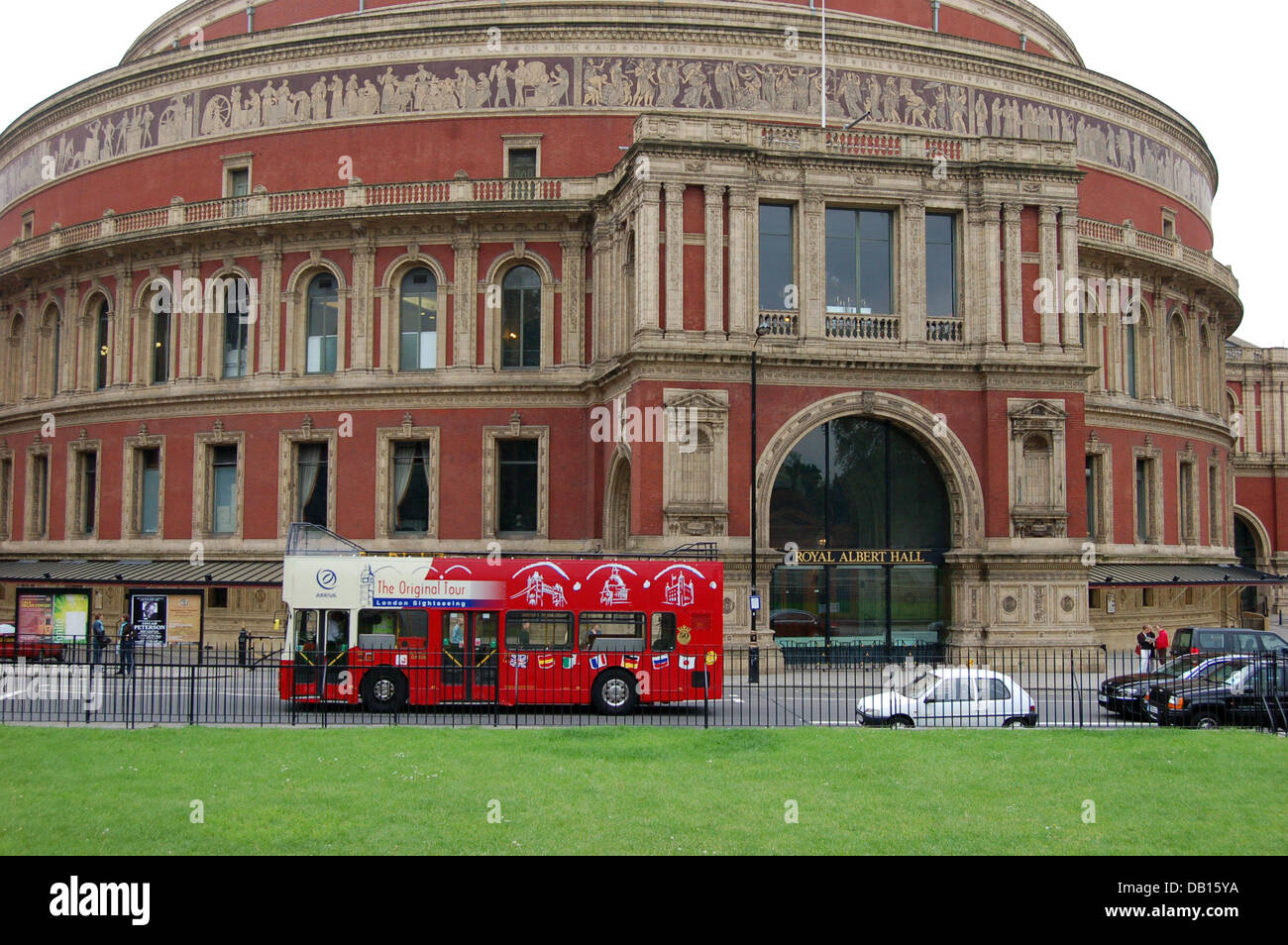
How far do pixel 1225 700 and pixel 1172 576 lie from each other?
22051 millimetres

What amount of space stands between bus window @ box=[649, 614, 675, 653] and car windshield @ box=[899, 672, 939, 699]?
4.98 metres

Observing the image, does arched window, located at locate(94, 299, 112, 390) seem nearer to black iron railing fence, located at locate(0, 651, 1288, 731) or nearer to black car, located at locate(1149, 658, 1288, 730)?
black iron railing fence, located at locate(0, 651, 1288, 731)

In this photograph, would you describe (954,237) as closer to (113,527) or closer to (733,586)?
(733,586)

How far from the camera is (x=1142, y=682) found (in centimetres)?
2362

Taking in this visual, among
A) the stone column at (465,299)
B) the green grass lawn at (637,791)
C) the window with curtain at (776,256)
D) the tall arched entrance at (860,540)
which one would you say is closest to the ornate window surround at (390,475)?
the stone column at (465,299)

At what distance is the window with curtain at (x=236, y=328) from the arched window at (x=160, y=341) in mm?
2420

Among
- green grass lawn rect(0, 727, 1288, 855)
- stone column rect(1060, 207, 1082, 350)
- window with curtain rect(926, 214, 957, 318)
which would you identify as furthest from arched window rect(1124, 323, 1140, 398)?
green grass lawn rect(0, 727, 1288, 855)

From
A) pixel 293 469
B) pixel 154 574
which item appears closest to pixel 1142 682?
pixel 293 469

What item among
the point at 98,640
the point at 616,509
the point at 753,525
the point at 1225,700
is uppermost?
the point at 616,509

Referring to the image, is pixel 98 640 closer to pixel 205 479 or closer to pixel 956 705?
pixel 205 479

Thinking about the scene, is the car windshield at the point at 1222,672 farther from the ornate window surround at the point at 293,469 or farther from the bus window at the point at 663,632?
the ornate window surround at the point at 293,469

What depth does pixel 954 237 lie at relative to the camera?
35.5 m

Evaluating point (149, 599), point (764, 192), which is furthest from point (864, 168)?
point (149, 599)

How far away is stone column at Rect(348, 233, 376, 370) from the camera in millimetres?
39781
